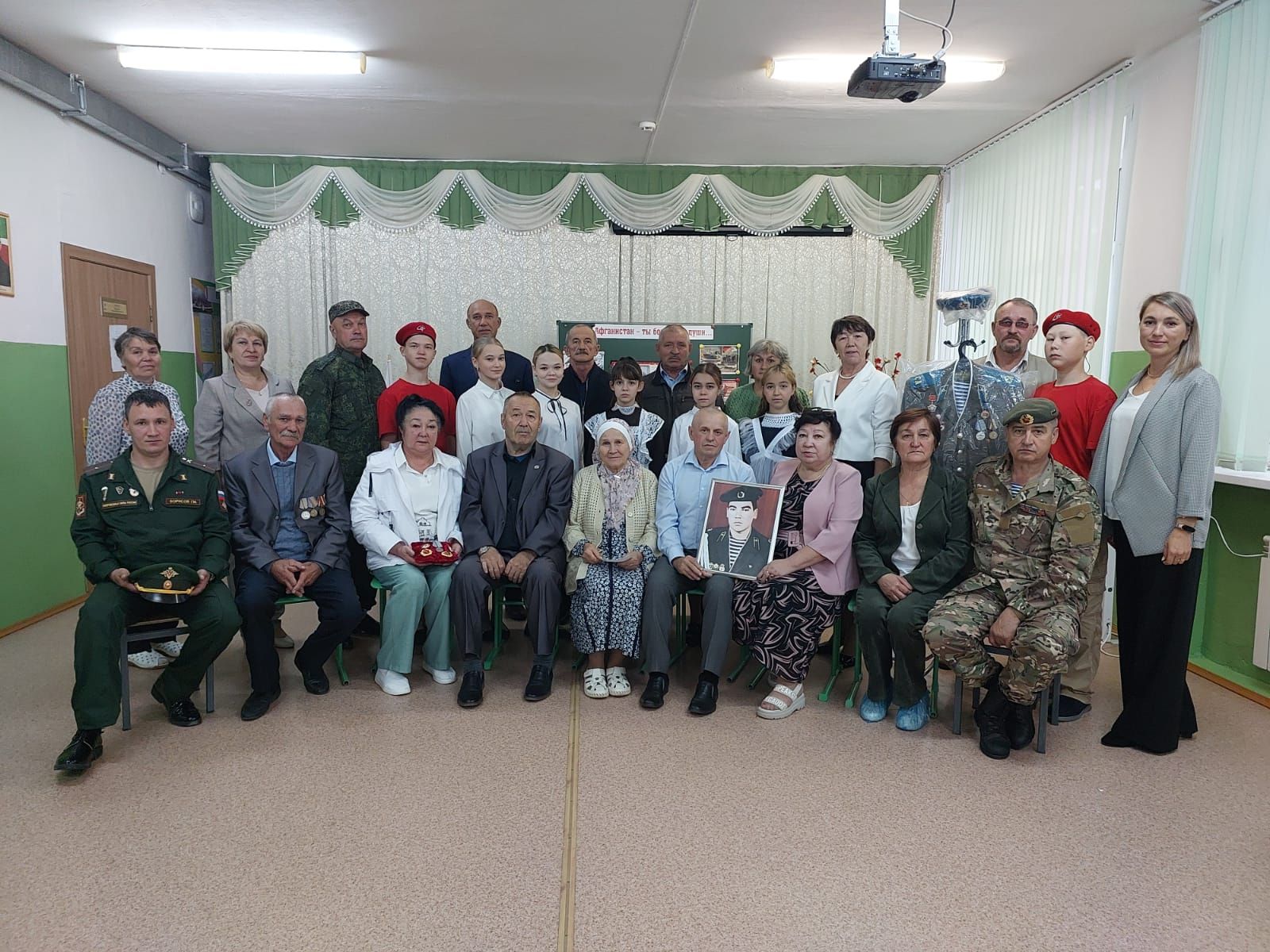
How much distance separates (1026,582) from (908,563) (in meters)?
0.45

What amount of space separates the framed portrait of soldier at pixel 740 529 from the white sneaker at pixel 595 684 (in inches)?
25.8

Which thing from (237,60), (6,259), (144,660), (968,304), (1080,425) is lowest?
(144,660)

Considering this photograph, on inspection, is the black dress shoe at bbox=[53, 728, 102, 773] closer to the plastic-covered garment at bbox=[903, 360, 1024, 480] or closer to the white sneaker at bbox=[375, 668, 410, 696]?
the white sneaker at bbox=[375, 668, 410, 696]

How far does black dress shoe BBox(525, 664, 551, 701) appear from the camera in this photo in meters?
3.48

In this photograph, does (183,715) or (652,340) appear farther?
(652,340)

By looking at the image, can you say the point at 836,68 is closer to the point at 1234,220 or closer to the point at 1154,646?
the point at 1234,220

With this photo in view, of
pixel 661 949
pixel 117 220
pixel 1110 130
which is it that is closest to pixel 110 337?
pixel 117 220

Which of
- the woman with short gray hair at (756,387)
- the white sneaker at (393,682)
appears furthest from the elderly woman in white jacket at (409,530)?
the woman with short gray hair at (756,387)

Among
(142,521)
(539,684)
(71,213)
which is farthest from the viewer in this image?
(71,213)

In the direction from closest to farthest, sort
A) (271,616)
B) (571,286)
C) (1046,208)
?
(271,616)
(1046,208)
(571,286)

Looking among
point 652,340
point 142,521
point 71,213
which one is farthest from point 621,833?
point 71,213

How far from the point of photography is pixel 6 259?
4203 mm

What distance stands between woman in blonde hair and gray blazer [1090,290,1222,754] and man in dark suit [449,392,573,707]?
2.22 m

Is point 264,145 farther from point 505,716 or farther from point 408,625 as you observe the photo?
point 505,716
